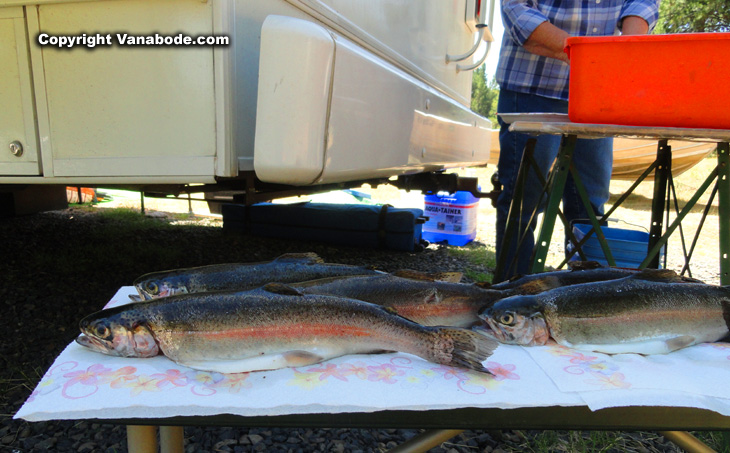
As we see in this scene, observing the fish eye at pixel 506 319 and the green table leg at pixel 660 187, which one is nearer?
the fish eye at pixel 506 319

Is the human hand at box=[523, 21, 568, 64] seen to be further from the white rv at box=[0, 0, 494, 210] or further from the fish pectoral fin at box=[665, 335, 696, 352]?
the fish pectoral fin at box=[665, 335, 696, 352]

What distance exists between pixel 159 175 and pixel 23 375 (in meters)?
1.15

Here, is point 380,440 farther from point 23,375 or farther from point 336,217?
point 336,217

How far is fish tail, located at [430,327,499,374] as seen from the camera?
1103 millimetres

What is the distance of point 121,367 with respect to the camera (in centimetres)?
108

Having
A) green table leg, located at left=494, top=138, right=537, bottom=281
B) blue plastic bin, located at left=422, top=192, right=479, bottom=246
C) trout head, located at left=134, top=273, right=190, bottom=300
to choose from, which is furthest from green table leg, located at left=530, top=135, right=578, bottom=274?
blue plastic bin, located at left=422, top=192, right=479, bottom=246

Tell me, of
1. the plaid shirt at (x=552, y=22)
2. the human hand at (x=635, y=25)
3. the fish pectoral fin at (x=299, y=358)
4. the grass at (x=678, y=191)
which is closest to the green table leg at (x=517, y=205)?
the plaid shirt at (x=552, y=22)

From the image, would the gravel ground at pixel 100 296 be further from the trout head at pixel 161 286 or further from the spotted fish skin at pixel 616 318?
the spotted fish skin at pixel 616 318

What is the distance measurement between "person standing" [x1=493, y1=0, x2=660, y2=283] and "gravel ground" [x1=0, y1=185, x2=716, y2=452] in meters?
1.07

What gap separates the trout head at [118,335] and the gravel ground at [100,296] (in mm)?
823

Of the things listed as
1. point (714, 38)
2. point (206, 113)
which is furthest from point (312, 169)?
point (714, 38)

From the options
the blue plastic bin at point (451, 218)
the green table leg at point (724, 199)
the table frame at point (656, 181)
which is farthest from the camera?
the blue plastic bin at point (451, 218)

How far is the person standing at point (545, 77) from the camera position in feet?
8.05

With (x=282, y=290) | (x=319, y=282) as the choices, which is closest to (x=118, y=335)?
(x=282, y=290)
